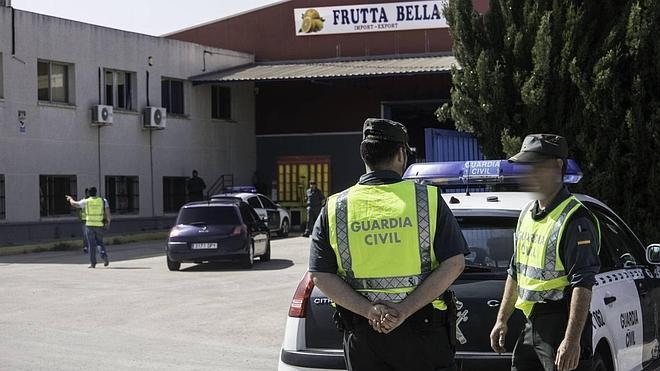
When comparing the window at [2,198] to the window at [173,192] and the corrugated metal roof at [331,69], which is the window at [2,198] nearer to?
the window at [173,192]

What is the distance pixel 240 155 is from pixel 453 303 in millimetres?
34277

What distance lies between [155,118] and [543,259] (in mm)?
29036

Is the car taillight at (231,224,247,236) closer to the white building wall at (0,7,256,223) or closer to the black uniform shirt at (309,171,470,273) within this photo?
the white building wall at (0,7,256,223)

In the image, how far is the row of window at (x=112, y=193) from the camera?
1152 inches

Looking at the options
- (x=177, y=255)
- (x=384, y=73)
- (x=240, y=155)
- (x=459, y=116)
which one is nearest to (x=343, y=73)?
(x=384, y=73)

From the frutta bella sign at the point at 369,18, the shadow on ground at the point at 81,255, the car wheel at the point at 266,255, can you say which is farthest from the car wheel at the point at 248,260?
the frutta bella sign at the point at 369,18

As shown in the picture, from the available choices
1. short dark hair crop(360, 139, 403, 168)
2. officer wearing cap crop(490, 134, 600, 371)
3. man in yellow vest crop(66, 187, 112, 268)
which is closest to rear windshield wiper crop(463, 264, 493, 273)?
officer wearing cap crop(490, 134, 600, 371)

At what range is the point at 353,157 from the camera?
36844 mm

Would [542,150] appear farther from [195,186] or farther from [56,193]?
[195,186]

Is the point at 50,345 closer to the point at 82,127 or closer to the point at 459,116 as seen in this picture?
the point at 459,116

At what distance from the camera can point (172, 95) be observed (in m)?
34.7

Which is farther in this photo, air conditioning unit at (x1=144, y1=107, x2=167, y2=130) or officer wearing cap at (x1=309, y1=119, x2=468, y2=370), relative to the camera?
air conditioning unit at (x1=144, y1=107, x2=167, y2=130)

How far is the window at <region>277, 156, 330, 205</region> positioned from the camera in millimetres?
37062

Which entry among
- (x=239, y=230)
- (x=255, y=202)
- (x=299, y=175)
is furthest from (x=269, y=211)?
(x=239, y=230)
